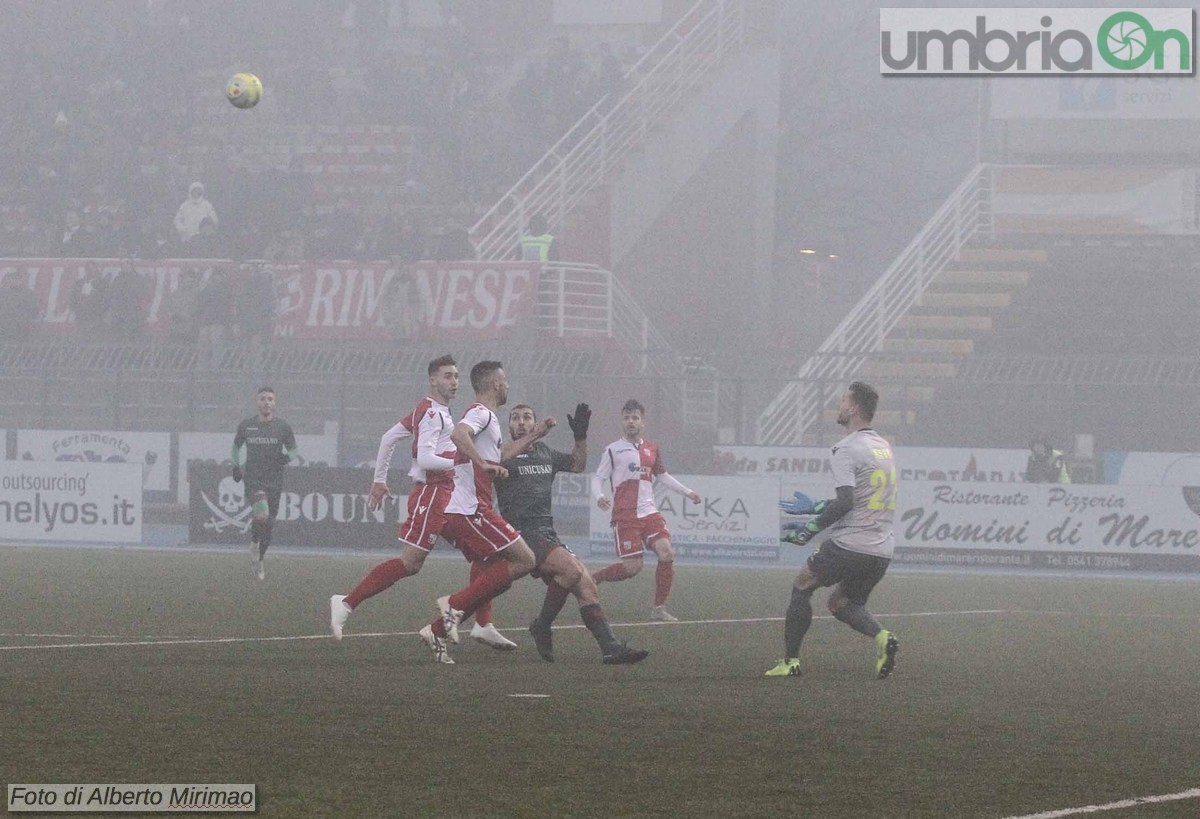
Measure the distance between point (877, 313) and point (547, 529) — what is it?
909 inches

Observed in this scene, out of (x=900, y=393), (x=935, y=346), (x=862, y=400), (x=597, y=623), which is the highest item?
(x=935, y=346)

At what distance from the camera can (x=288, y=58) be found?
41500 millimetres

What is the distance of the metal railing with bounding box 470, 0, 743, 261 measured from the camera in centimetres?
3647

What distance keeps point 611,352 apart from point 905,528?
7.42 m

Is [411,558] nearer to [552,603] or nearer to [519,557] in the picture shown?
[519,557]

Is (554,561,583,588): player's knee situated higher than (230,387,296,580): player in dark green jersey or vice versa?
(230,387,296,580): player in dark green jersey

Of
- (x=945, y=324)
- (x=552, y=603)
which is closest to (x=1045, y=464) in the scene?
(x=945, y=324)

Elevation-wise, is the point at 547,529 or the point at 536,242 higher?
the point at 536,242

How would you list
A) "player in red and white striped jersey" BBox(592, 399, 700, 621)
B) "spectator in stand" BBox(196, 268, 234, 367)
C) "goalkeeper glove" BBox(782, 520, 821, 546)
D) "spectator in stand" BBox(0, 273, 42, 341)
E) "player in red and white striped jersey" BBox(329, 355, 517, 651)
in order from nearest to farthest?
"goalkeeper glove" BBox(782, 520, 821, 546), "player in red and white striped jersey" BBox(329, 355, 517, 651), "player in red and white striped jersey" BBox(592, 399, 700, 621), "spectator in stand" BBox(196, 268, 234, 367), "spectator in stand" BBox(0, 273, 42, 341)

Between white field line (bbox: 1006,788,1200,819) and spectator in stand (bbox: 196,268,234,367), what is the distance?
2615 cm

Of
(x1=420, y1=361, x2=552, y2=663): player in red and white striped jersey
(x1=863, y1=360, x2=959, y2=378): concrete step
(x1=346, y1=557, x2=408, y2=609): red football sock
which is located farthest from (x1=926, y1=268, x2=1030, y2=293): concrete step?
(x1=346, y1=557, x2=408, y2=609): red football sock

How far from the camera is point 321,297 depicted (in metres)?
33.8

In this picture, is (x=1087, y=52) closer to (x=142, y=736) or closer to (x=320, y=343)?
(x=320, y=343)

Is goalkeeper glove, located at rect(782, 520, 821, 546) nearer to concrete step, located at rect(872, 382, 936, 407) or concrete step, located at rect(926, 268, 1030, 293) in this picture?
concrete step, located at rect(872, 382, 936, 407)
